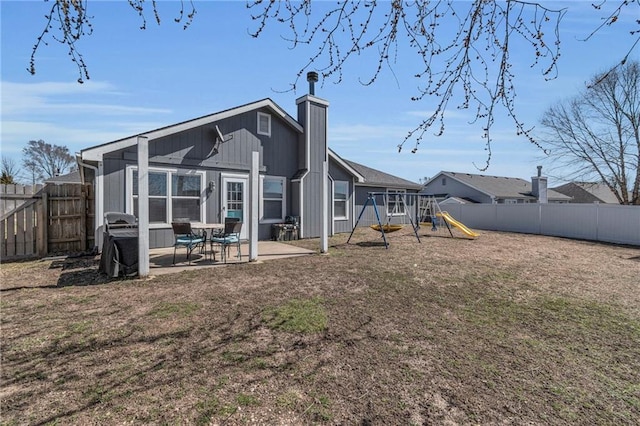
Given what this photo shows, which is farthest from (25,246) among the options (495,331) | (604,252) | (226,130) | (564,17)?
(604,252)

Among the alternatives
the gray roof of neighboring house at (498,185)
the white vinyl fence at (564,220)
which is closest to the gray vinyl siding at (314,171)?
the white vinyl fence at (564,220)

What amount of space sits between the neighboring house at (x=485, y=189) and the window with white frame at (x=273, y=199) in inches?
696

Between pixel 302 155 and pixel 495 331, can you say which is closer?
pixel 495 331

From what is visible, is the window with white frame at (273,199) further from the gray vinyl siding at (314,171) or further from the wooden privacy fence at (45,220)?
the wooden privacy fence at (45,220)

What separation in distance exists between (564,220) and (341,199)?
37.0ft

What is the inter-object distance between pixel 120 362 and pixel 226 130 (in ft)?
27.7

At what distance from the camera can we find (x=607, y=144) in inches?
886

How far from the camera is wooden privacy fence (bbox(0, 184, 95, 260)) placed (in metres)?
7.94

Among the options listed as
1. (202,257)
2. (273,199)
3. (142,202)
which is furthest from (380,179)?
(142,202)

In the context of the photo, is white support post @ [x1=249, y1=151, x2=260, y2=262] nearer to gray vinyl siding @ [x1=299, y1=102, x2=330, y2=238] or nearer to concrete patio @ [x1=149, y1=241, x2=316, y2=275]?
concrete patio @ [x1=149, y1=241, x2=316, y2=275]

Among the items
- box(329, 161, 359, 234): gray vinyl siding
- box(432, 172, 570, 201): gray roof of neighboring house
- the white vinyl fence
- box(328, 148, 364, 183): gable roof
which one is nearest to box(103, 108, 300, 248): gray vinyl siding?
box(328, 148, 364, 183): gable roof

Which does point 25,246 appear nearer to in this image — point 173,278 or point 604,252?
point 173,278

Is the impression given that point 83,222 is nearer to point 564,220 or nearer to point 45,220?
point 45,220

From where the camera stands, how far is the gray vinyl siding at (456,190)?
26.7 m
